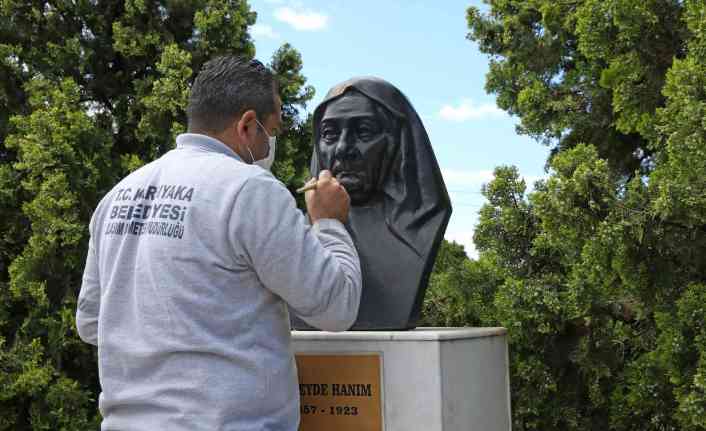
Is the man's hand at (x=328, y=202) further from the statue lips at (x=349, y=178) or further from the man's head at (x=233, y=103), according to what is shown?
the statue lips at (x=349, y=178)

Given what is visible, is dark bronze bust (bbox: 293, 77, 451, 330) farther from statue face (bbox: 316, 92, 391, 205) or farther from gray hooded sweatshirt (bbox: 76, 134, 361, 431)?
gray hooded sweatshirt (bbox: 76, 134, 361, 431)

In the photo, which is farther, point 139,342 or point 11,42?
point 11,42

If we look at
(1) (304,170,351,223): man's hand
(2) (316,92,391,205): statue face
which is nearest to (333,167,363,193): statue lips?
(2) (316,92,391,205): statue face

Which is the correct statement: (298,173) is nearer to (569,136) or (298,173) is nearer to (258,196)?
(569,136)

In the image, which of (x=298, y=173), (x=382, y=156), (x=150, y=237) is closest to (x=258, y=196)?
(x=150, y=237)

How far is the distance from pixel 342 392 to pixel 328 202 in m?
1.01

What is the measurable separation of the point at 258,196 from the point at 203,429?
18.6 inches

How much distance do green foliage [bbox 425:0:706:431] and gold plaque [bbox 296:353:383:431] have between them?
1713mm

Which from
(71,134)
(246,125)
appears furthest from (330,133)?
(71,134)

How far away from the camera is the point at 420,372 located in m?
2.79

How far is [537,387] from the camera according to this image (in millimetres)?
5402

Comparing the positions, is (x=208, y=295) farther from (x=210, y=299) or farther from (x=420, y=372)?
(x=420, y=372)

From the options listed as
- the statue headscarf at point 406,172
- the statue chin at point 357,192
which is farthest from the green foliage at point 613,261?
the statue chin at point 357,192

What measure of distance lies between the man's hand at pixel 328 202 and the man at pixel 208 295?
227 mm
